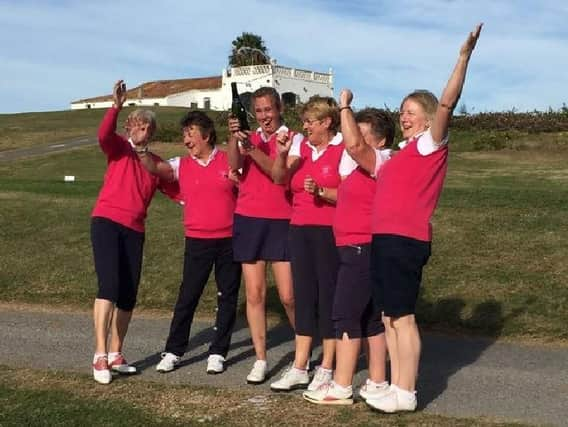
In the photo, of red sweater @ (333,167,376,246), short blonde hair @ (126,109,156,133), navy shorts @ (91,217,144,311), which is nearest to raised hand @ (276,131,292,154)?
red sweater @ (333,167,376,246)

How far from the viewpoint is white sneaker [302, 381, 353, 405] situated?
498 cm

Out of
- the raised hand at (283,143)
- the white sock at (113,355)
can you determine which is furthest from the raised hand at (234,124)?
the white sock at (113,355)

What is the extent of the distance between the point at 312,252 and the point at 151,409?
4.98 ft

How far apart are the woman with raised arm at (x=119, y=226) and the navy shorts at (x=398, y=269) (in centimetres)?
212

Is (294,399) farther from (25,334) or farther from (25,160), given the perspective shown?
(25,160)

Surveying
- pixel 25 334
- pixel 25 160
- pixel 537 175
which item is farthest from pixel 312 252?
pixel 25 160

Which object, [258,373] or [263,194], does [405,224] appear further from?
[258,373]

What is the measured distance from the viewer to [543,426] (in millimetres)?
4500

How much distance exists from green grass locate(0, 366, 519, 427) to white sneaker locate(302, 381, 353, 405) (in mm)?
53

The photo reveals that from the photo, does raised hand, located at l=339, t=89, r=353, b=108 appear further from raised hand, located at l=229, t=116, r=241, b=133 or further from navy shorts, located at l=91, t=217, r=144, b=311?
→ navy shorts, located at l=91, t=217, r=144, b=311

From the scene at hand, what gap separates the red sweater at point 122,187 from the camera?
588 cm

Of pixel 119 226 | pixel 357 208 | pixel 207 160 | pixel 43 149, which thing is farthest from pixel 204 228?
pixel 43 149

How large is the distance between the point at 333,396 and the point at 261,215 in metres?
1.46

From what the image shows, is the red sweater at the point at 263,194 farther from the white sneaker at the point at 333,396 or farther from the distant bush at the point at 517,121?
the distant bush at the point at 517,121
